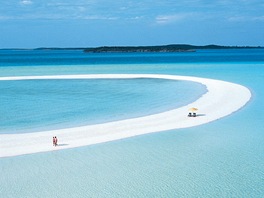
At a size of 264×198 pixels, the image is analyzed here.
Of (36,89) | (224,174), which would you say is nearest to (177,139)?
(224,174)

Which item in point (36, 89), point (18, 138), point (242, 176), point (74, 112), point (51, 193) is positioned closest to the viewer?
point (51, 193)

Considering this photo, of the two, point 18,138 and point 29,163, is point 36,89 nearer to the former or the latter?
point 18,138

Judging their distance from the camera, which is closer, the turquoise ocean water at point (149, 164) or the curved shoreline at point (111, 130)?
the turquoise ocean water at point (149, 164)

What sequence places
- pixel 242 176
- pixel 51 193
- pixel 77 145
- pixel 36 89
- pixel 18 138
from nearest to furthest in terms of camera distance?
pixel 51 193
pixel 242 176
pixel 77 145
pixel 18 138
pixel 36 89

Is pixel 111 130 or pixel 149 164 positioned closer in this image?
pixel 149 164

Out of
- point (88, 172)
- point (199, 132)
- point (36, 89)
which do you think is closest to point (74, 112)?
point (199, 132)

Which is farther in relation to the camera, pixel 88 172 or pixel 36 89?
pixel 36 89

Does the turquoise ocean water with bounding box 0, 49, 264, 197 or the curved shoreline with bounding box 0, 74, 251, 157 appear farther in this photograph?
the curved shoreline with bounding box 0, 74, 251, 157

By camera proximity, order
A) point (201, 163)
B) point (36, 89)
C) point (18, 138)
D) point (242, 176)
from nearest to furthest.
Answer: point (242, 176), point (201, 163), point (18, 138), point (36, 89)

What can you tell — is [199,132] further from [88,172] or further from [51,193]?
[51,193]
